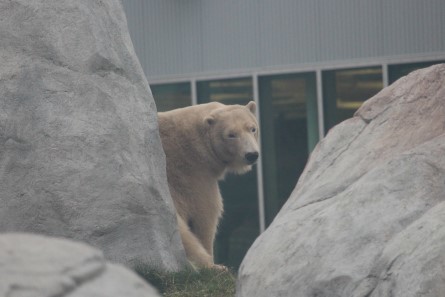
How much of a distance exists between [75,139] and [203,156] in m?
2.16

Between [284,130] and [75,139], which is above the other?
[75,139]

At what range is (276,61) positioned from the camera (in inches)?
450

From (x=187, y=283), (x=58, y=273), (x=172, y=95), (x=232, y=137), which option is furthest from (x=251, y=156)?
(x=58, y=273)

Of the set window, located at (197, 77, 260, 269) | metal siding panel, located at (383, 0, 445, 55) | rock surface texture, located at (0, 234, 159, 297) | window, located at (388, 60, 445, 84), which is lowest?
window, located at (197, 77, 260, 269)

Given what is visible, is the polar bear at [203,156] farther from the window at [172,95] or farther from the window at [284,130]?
the window at [172,95]

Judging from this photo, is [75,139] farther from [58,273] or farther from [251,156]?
[58,273]

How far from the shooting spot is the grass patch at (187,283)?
6.63m

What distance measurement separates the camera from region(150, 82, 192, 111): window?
12422mm

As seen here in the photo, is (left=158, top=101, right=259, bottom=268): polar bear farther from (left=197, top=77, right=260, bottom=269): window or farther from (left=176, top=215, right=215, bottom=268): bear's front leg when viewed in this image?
(left=197, top=77, right=260, bottom=269): window

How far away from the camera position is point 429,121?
5355 mm

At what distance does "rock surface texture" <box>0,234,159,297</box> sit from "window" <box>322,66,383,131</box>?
8.86 meters

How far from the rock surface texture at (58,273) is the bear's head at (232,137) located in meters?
6.80

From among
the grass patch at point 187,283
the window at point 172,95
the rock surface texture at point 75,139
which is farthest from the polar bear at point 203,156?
the window at point 172,95

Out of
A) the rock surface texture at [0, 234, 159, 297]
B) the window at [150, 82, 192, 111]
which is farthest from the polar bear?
the rock surface texture at [0, 234, 159, 297]
